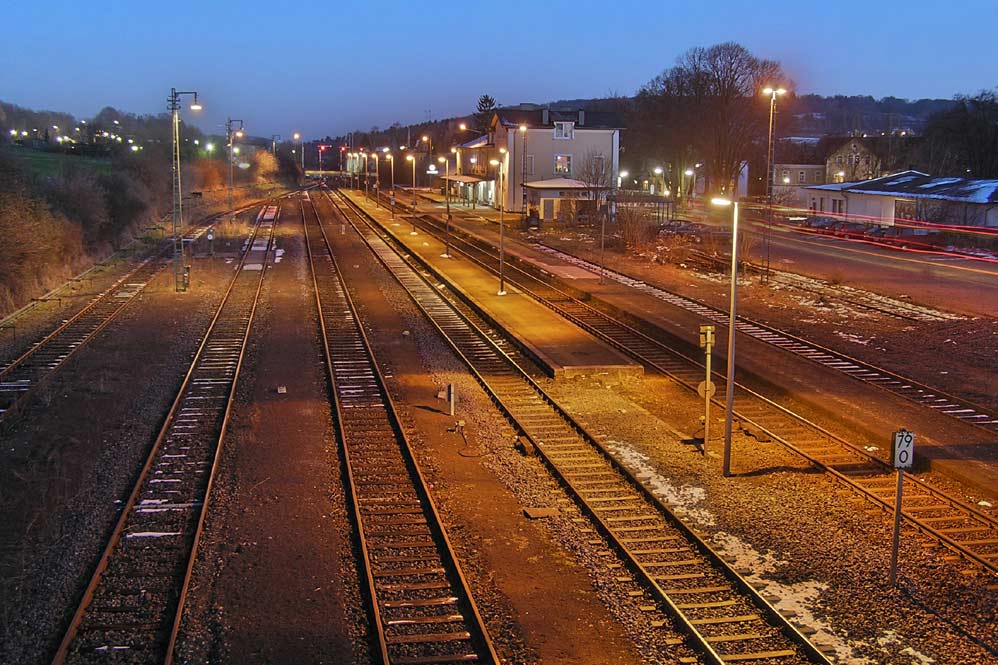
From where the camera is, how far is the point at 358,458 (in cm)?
1437

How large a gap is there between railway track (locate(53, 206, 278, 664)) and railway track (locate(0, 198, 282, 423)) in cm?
302

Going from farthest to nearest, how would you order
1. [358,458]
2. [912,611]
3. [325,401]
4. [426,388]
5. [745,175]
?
[745,175]
[426,388]
[325,401]
[358,458]
[912,611]

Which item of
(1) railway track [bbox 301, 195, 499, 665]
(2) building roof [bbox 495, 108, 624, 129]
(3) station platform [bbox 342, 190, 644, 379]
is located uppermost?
(2) building roof [bbox 495, 108, 624, 129]

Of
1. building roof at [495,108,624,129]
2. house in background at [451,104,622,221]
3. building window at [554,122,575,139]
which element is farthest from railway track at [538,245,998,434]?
building roof at [495,108,624,129]

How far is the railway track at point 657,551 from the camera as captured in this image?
28.7 ft

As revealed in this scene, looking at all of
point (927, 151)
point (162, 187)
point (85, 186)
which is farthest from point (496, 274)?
point (927, 151)

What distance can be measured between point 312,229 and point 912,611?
53.4m

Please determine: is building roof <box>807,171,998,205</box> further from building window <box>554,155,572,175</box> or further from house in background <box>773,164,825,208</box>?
house in background <box>773,164,825,208</box>

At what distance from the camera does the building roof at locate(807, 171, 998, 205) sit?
4966 centimetres

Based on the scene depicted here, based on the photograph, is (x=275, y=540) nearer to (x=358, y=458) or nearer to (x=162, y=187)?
(x=358, y=458)

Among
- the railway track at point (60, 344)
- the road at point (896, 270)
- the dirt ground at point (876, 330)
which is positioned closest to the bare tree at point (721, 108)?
the road at point (896, 270)

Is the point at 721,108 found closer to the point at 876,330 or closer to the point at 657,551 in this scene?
the point at 876,330

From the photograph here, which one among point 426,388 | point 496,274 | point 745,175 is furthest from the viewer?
point 745,175

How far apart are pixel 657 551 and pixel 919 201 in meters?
47.8
